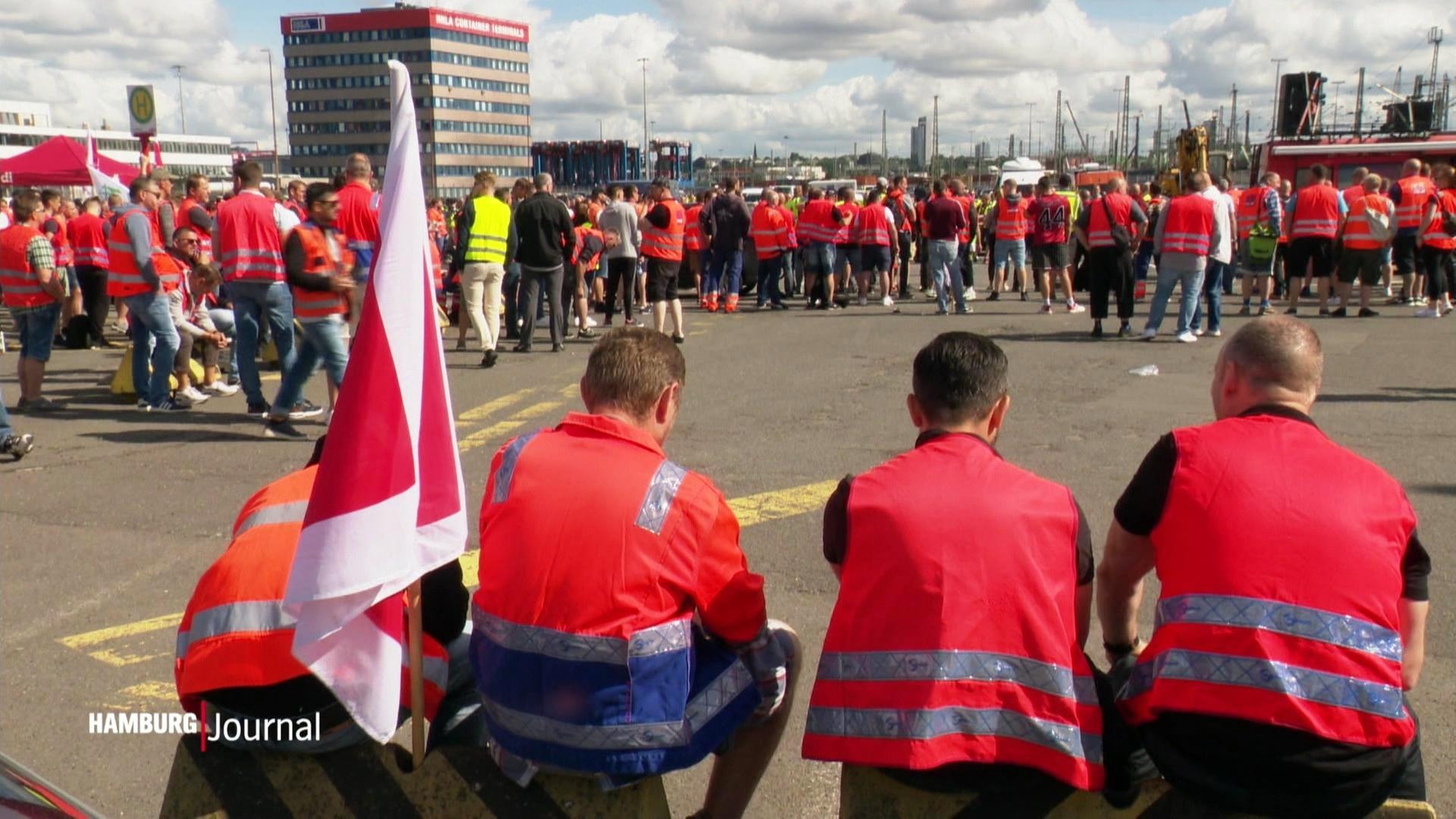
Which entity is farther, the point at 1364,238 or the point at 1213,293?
the point at 1364,238

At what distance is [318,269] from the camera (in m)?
8.68

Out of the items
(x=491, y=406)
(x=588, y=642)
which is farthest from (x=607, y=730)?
(x=491, y=406)

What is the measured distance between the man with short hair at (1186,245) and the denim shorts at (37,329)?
1063cm

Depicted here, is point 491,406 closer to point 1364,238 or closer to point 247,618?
point 247,618

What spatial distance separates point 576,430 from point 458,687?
834 mm

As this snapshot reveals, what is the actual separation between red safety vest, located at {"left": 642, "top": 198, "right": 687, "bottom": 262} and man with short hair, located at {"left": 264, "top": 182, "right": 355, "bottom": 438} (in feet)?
17.2

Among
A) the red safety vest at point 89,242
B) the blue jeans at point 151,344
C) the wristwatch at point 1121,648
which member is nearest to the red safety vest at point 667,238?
the blue jeans at point 151,344

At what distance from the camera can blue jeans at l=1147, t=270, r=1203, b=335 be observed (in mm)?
13117

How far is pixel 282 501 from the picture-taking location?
298 cm

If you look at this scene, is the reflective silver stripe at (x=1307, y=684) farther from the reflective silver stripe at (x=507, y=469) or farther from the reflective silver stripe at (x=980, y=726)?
the reflective silver stripe at (x=507, y=469)

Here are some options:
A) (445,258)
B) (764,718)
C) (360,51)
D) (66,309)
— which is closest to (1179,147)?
(445,258)

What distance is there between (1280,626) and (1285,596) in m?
0.06

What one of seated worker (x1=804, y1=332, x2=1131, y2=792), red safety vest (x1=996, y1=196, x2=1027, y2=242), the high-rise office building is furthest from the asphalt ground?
the high-rise office building

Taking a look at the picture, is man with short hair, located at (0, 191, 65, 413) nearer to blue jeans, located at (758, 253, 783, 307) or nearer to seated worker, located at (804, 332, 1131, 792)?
seated worker, located at (804, 332, 1131, 792)
